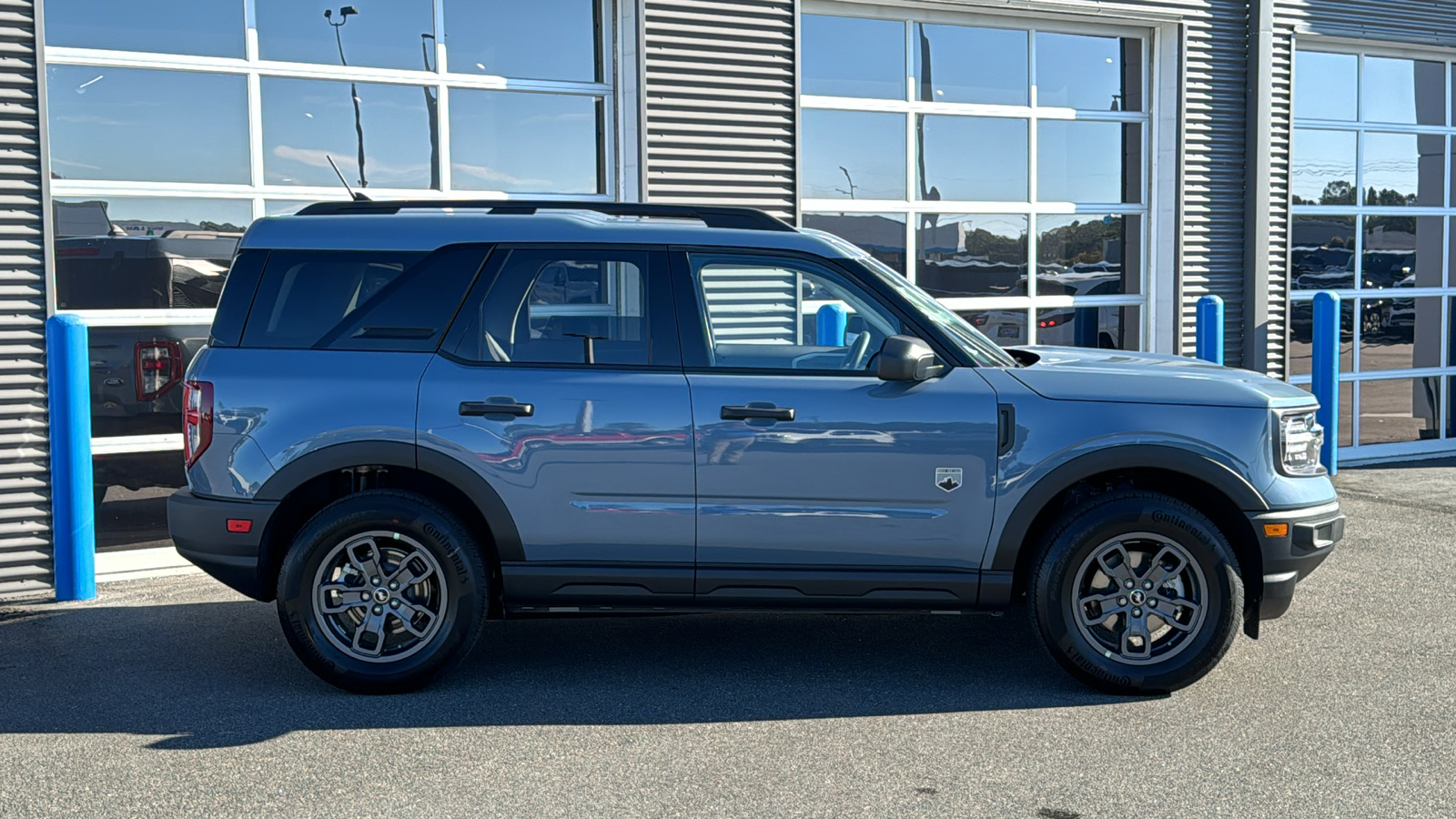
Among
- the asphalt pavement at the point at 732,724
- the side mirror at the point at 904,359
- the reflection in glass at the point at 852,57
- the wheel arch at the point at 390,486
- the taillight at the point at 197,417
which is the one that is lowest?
the asphalt pavement at the point at 732,724

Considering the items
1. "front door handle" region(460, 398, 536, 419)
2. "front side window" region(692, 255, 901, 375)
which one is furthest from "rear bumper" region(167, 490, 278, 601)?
"front side window" region(692, 255, 901, 375)

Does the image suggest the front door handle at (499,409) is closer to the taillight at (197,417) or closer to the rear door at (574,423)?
the rear door at (574,423)

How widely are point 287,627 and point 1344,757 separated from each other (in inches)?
151

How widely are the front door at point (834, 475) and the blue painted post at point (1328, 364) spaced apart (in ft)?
21.5

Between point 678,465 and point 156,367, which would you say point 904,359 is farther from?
point 156,367

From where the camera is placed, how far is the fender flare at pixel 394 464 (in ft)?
17.7

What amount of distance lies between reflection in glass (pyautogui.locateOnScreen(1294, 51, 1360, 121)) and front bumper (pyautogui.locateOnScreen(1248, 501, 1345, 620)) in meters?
7.60

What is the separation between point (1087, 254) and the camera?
11.5 meters

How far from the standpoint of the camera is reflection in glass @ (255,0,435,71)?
27.2ft

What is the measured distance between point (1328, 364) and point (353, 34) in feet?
25.0

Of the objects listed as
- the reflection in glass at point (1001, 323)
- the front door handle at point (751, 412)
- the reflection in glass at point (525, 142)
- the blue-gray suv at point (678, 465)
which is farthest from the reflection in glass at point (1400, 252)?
the front door handle at point (751, 412)

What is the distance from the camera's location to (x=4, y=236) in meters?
7.41

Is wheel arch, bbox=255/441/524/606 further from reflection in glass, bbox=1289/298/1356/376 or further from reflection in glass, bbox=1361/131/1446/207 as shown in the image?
reflection in glass, bbox=1361/131/1446/207

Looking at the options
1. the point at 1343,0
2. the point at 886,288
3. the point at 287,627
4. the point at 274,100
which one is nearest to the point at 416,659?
the point at 287,627
